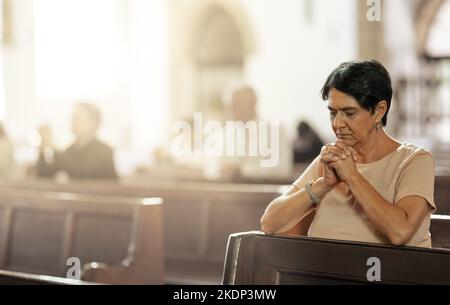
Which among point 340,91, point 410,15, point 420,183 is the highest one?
point 410,15

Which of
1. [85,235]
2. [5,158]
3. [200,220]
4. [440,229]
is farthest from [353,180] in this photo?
[5,158]

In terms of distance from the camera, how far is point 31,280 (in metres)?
2.65

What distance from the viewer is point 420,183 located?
2.52m

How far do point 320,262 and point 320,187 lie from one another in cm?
34

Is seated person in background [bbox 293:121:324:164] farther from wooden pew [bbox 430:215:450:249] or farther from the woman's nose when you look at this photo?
the woman's nose

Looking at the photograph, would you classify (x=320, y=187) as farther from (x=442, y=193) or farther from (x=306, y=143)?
(x=306, y=143)

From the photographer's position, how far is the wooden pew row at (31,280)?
8.21ft

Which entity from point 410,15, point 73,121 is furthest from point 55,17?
point 73,121

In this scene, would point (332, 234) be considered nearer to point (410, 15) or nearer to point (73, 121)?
point (73, 121)

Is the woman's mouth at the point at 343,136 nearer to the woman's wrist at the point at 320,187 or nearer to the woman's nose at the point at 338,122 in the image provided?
the woman's nose at the point at 338,122

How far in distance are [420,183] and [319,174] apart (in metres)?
0.34

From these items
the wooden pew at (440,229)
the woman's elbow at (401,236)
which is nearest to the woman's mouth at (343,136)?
the woman's elbow at (401,236)

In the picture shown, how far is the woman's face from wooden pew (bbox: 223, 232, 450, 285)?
395mm

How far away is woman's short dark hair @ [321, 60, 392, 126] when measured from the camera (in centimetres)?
259
